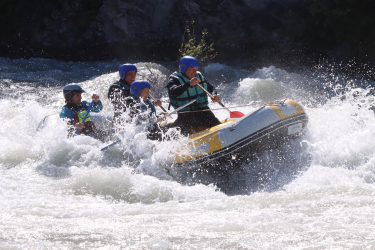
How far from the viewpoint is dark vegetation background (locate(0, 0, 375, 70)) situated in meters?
12.6

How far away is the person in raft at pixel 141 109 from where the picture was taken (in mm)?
5543

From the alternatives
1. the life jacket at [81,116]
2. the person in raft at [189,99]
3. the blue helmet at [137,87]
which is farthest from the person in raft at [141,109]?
the life jacket at [81,116]

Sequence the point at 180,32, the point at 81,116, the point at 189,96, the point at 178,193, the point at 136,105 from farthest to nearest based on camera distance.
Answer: the point at 180,32
the point at 81,116
the point at 189,96
the point at 136,105
the point at 178,193

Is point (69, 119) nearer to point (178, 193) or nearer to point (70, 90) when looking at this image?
point (70, 90)

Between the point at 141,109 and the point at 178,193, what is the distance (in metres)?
1.44

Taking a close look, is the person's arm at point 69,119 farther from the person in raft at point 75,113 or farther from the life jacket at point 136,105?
the life jacket at point 136,105

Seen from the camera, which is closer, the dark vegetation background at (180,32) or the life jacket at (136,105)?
the life jacket at (136,105)

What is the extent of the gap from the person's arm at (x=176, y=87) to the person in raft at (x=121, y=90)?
371 millimetres

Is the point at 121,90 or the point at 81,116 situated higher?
the point at 121,90

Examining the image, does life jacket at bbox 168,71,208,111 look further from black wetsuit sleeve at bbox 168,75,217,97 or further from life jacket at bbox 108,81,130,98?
life jacket at bbox 108,81,130,98

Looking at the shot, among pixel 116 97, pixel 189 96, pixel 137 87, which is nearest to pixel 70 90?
pixel 116 97

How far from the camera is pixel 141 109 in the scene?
557cm

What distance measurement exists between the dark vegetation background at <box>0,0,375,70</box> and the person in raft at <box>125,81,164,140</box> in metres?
7.45

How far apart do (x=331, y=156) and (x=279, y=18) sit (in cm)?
870
